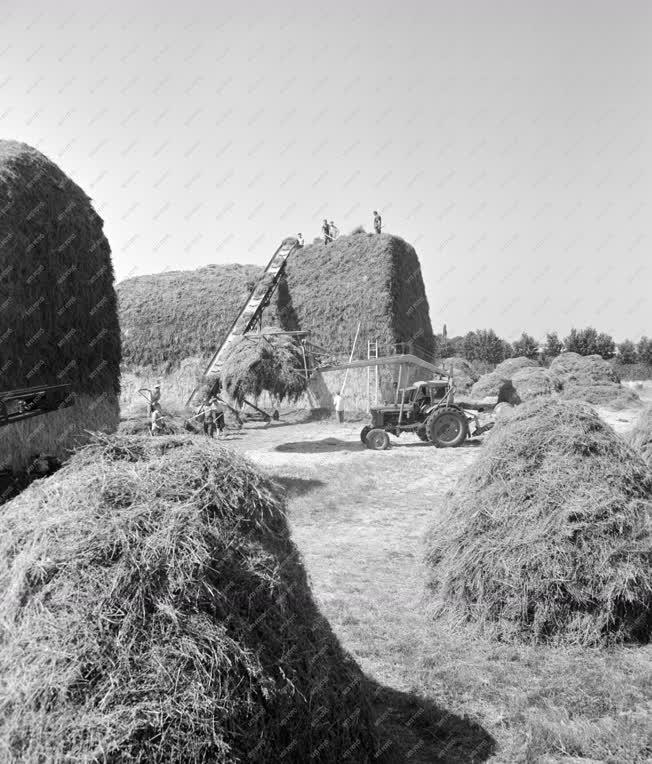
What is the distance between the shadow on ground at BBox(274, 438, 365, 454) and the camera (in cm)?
1589

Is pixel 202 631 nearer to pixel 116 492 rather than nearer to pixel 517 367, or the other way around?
pixel 116 492

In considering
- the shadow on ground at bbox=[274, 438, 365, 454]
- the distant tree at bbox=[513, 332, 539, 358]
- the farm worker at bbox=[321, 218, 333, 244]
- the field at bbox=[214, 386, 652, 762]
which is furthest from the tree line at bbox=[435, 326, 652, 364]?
the field at bbox=[214, 386, 652, 762]

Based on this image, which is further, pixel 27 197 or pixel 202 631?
pixel 27 197

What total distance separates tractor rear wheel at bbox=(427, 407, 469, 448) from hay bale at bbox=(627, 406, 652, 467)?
6.24 metres

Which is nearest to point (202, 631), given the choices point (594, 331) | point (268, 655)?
point (268, 655)

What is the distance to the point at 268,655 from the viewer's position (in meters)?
2.60

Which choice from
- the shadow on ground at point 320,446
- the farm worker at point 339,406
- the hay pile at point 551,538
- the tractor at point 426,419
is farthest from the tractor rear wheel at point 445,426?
the hay pile at point 551,538

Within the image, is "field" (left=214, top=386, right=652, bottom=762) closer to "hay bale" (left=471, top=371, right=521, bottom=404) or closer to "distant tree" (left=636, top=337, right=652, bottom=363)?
"hay bale" (left=471, top=371, right=521, bottom=404)

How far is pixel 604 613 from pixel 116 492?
4212 mm

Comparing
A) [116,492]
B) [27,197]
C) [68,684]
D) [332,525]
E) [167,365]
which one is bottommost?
[332,525]

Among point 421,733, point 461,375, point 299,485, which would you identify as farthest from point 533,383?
point 421,733

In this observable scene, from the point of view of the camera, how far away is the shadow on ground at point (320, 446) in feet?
52.1

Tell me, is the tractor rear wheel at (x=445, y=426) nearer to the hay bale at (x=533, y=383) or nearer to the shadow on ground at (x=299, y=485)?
the shadow on ground at (x=299, y=485)

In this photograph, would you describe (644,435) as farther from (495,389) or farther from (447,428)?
(495,389)
